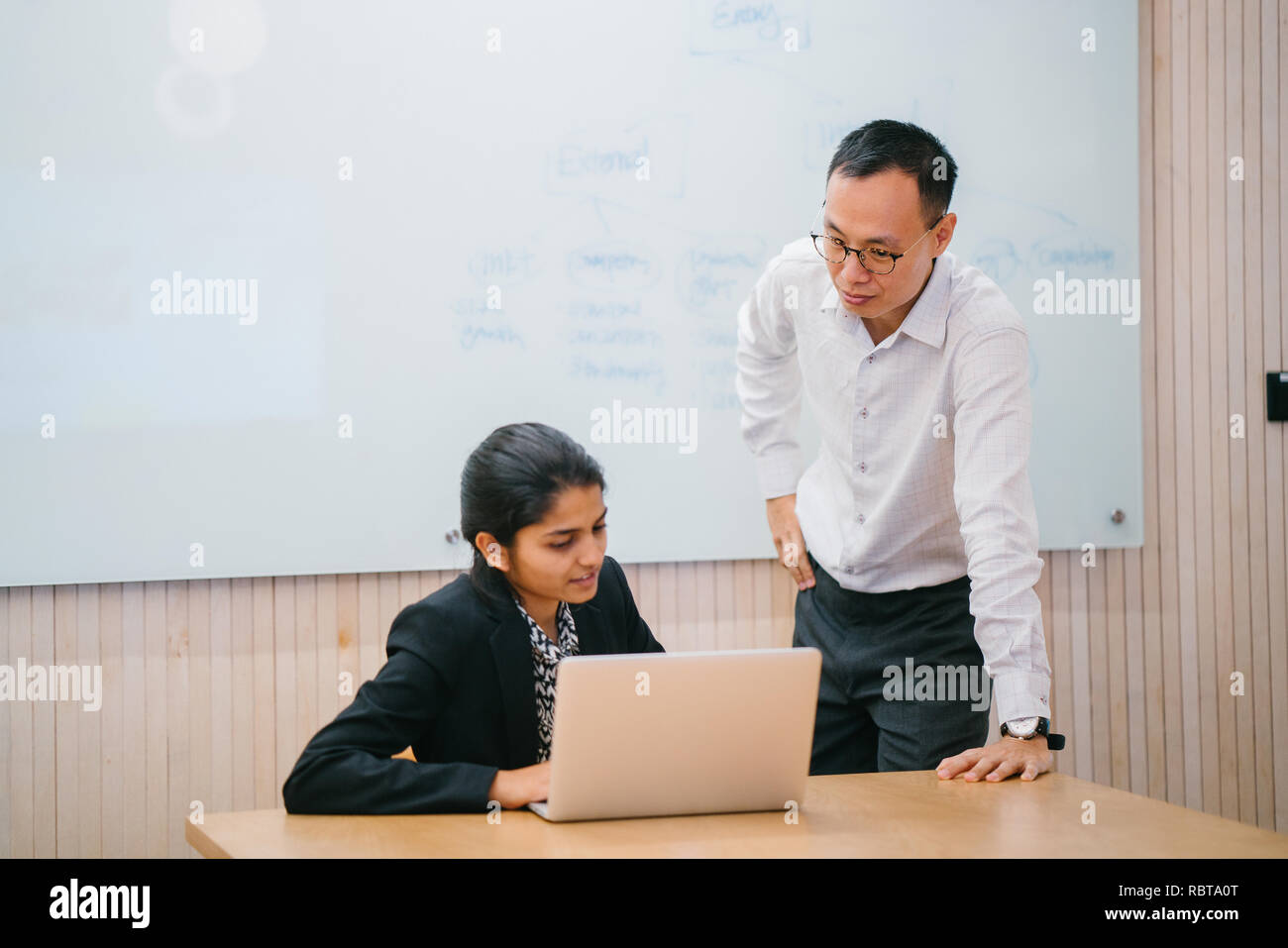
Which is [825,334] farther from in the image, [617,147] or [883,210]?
[617,147]


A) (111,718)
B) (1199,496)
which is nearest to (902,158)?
(1199,496)

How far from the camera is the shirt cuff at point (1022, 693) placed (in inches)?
65.9

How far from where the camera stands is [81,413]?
2.43 m

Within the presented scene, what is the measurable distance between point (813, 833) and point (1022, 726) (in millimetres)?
475

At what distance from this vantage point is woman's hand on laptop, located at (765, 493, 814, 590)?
2.23 meters

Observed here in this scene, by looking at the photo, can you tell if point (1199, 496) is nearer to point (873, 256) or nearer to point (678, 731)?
point (873, 256)

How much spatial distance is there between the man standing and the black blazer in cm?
63

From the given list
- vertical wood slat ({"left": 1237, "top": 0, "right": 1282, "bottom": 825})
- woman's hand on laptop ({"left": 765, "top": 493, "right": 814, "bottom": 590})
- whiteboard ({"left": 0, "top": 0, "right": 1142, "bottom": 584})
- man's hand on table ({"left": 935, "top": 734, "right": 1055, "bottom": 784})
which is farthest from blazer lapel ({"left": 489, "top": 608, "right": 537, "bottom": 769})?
vertical wood slat ({"left": 1237, "top": 0, "right": 1282, "bottom": 825})

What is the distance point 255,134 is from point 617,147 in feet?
2.53

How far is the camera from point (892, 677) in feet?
6.63

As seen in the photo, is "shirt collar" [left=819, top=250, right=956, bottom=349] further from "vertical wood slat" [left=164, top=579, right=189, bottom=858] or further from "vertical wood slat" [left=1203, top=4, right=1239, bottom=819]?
"vertical wood slat" [left=164, top=579, right=189, bottom=858]

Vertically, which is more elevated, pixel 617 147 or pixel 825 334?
pixel 617 147

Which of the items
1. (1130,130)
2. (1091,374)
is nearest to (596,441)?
(1091,374)
